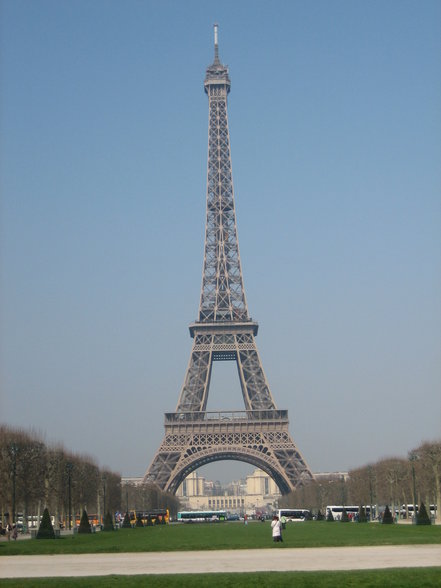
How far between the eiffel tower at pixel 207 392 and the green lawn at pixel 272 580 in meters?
94.5

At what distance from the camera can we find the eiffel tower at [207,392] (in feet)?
397

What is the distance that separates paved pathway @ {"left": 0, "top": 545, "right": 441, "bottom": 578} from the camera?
89.3 ft

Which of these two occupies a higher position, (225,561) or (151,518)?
(151,518)

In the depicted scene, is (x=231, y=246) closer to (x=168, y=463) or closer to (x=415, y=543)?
(x=168, y=463)

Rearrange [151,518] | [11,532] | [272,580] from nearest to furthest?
[272,580], [11,532], [151,518]

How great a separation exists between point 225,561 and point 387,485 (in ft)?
245

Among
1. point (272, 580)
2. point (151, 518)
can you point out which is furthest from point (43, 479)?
point (272, 580)

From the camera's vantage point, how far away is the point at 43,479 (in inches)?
3150

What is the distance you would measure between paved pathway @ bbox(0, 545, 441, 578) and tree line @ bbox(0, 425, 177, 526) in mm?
28966

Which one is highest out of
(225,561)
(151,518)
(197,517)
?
(197,517)

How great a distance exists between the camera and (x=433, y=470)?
86.2m

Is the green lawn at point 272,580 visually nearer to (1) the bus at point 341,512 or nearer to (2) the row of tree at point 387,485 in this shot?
(2) the row of tree at point 387,485

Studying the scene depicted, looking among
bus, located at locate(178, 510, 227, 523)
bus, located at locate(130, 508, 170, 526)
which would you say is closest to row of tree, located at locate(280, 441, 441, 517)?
bus, located at locate(178, 510, 227, 523)

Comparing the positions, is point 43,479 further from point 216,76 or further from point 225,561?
point 216,76
